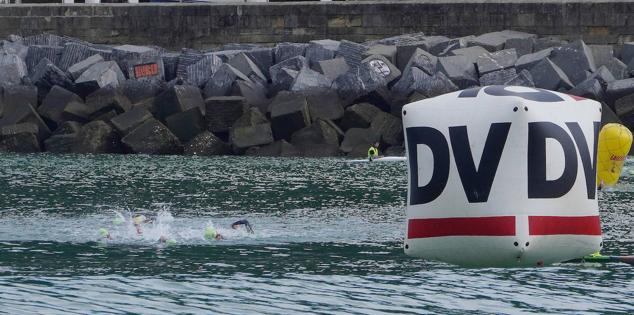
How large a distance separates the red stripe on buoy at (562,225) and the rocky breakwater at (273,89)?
27.5 meters

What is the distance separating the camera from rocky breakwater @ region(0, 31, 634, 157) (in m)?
43.2

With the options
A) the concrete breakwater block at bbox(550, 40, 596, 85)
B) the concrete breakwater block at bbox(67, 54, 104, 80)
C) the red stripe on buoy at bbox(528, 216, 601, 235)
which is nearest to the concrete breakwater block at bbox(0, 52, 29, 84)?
the concrete breakwater block at bbox(67, 54, 104, 80)

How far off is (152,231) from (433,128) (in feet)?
32.3

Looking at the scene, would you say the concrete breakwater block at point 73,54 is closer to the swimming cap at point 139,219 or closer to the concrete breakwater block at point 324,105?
the concrete breakwater block at point 324,105

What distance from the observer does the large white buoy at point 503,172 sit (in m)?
14.0

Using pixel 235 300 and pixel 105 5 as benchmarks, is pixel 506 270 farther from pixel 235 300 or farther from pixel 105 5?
pixel 105 5

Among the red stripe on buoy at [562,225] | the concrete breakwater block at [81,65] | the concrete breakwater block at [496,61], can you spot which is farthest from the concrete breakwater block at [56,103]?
the red stripe on buoy at [562,225]

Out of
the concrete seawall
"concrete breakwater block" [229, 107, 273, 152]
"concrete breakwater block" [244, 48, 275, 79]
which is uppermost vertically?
the concrete seawall

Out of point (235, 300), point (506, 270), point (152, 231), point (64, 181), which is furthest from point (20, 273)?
point (64, 181)

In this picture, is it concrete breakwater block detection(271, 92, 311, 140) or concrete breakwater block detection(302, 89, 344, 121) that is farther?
concrete breakwater block detection(302, 89, 344, 121)

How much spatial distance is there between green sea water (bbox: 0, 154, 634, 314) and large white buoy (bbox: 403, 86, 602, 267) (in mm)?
1838

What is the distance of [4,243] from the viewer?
21.8 metres

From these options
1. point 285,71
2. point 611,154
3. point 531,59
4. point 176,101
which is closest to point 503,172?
point 611,154

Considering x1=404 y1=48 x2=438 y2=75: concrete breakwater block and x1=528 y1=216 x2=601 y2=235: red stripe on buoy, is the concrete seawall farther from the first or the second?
x1=528 y1=216 x2=601 y2=235: red stripe on buoy
